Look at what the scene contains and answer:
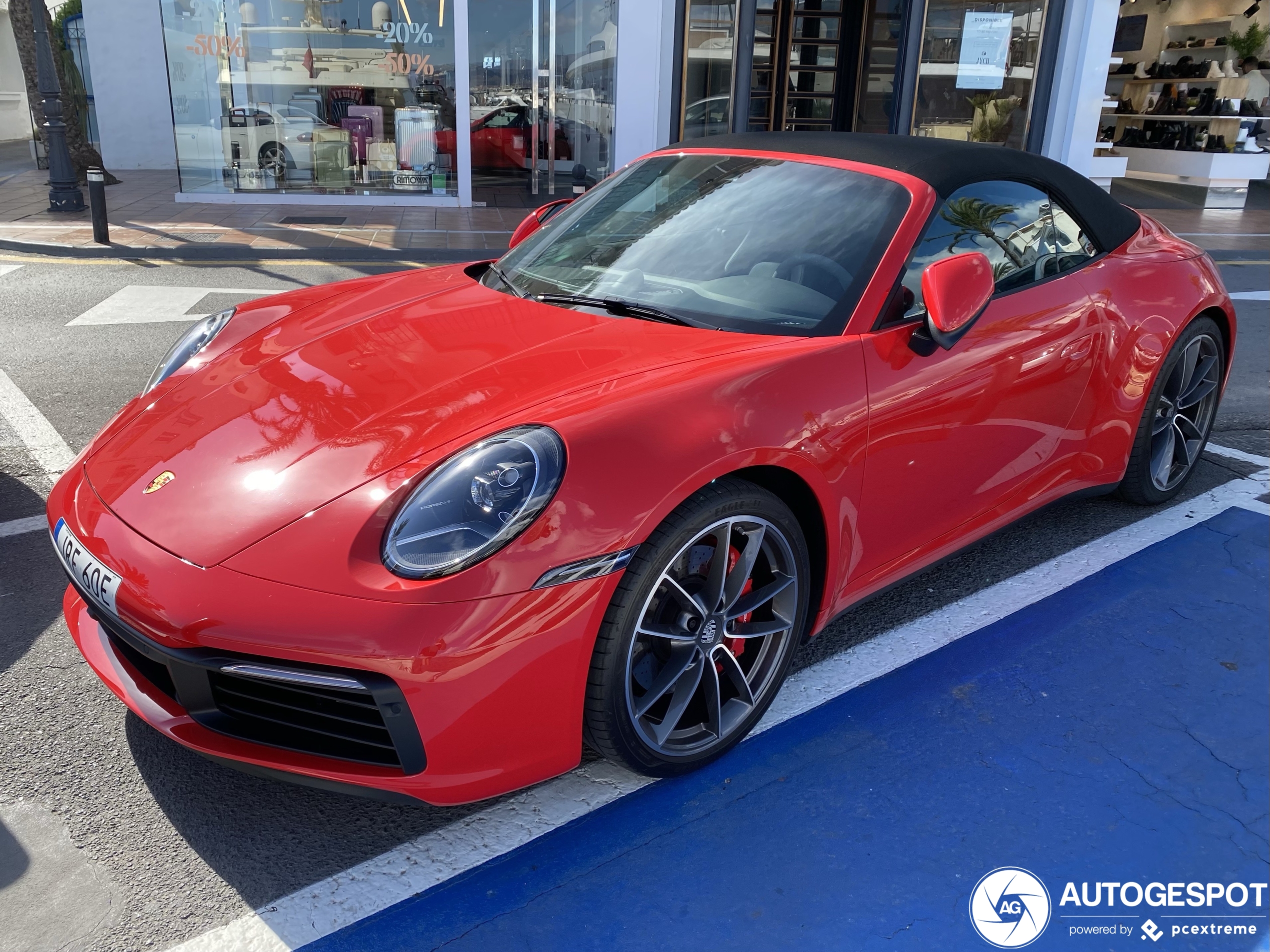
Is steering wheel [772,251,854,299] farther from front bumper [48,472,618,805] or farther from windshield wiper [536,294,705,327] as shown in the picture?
front bumper [48,472,618,805]

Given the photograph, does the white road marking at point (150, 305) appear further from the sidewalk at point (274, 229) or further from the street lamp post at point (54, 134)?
the street lamp post at point (54, 134)

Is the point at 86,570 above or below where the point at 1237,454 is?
above

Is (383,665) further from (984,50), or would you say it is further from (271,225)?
(984,50)

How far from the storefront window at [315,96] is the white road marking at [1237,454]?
10.2m

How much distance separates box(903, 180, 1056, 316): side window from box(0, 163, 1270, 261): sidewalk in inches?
264

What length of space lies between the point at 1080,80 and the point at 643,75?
588 cm

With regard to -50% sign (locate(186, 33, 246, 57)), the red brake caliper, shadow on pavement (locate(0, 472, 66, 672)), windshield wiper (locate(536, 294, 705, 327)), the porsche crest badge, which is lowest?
shadow on pavement (locate(0, 472, 66, 672))

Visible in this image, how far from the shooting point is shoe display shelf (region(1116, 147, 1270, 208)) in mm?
15039

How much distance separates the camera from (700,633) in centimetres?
235

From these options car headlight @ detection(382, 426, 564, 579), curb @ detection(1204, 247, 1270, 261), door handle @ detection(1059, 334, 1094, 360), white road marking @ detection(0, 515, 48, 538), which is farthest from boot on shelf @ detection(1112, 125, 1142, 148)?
car headlight @ detection(382, 426, 564, 579)

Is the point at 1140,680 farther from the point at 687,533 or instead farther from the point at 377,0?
the point at 377,0

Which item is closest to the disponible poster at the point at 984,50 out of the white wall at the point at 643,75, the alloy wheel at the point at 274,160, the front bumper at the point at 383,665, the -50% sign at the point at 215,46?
the white wall at the point at 643,75

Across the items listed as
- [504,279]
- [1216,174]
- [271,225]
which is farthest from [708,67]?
[504,279]

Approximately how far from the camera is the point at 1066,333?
3092 millimetres
